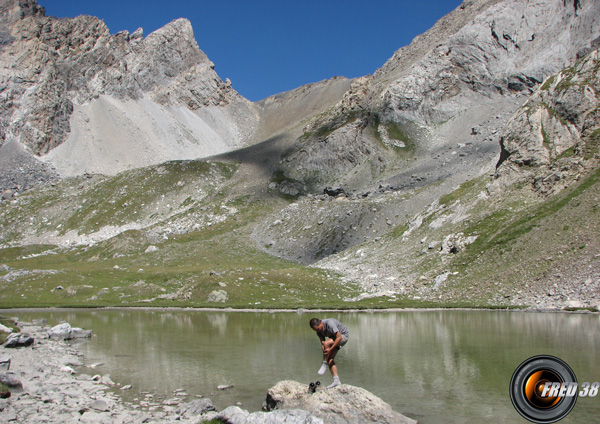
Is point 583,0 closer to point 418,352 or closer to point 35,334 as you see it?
point 418,352

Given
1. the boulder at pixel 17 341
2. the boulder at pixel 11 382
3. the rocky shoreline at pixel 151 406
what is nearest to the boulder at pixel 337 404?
the rocky shoreline at pixel 151 406

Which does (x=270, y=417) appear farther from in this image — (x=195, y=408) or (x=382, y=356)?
(x=382, y=356)

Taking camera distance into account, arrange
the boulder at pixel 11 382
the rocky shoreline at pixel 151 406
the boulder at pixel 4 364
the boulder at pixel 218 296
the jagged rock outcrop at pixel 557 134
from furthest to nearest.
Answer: the jagged rock outcrop at pixel 557 134, the boulder at pixel 218 296, the boulder at pixel 4 364, the boulder at pixel 11 382, the rocky shoreline at pixel 151 406

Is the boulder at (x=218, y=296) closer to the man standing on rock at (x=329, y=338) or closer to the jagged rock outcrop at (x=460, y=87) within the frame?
the man standing on rock at (x=329, y=338)


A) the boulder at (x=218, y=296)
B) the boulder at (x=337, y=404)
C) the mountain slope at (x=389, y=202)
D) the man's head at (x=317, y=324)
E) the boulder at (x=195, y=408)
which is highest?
the mountain slope at (x=389, y=202)

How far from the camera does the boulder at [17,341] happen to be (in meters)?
26.0

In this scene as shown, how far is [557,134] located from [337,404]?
67279mm

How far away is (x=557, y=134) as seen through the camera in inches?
2687

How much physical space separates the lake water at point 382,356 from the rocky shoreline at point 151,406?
3.71 ft

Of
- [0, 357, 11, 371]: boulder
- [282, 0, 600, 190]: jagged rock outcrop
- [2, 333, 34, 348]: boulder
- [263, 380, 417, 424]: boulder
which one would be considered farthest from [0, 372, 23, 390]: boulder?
[282, 0, 600, 190]: jagged rock outcrop

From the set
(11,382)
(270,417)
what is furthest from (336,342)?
(11,382)

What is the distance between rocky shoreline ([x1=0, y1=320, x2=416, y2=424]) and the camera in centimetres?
1331

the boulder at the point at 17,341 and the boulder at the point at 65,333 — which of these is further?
the boulder at the point at 65,333

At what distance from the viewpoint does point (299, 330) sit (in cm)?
3359
